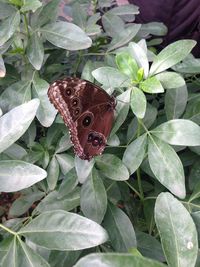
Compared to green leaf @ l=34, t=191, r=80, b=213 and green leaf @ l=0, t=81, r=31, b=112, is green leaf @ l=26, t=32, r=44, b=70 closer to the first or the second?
green leaf @ l=0, t=81, r=31, b=112

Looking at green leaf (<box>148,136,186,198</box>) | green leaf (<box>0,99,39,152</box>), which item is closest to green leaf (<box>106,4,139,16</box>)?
green leaf (<box>148,136,186,198</box>)

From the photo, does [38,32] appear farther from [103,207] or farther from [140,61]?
[103,207]

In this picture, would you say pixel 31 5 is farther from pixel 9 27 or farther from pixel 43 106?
pixel 43 106

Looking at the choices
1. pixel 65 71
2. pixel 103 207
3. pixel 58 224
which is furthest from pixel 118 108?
pixel 65 71

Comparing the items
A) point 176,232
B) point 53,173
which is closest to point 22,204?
point 53,173

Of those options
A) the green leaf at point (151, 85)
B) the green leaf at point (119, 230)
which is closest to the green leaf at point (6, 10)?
the green leaf at point (151, 85)

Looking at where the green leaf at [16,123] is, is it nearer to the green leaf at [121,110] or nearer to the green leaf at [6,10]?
the green leaf at [121,110]
